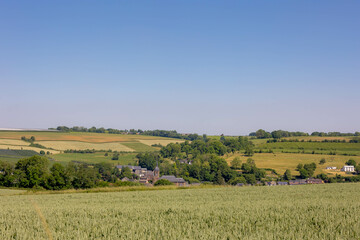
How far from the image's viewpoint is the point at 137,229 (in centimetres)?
936

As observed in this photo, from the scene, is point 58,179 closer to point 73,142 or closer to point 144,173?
point 144,173

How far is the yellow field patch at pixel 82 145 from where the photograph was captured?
127625mm

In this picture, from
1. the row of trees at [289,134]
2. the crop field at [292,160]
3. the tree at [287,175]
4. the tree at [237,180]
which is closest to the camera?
the tree at [287,175]

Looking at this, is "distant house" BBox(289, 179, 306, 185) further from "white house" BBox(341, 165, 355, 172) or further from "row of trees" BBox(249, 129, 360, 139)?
"row of trees" BBox(249, 129, 360, 139)

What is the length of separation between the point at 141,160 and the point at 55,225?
4645 inches

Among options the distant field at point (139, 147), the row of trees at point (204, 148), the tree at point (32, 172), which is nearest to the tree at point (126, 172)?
the distant field at point (139, 147)

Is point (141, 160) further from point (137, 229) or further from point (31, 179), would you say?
point (137, 229)

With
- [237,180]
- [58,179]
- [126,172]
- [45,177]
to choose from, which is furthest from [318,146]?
[45,177]

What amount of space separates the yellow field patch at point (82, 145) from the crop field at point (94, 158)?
255 inches

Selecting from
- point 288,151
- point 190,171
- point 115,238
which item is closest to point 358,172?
point 288,151

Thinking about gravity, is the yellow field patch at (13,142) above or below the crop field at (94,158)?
above

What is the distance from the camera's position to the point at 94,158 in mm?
121062

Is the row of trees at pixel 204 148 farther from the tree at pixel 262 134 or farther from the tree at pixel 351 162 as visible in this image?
the tree at pixel 351 162

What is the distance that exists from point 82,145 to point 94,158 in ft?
58.0
